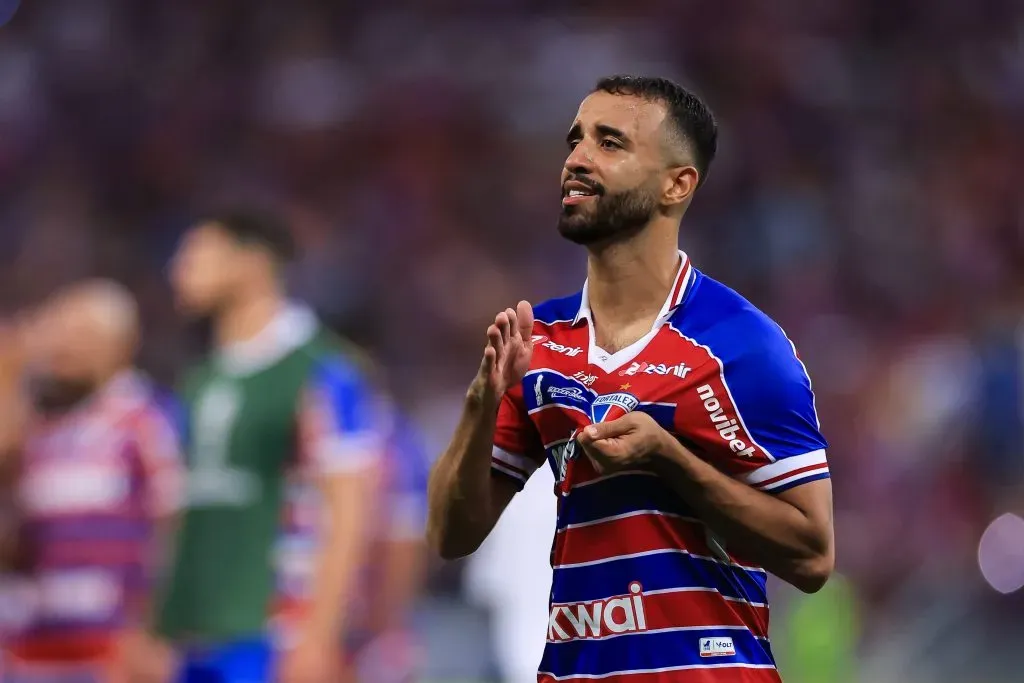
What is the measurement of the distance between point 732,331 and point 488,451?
0.55m

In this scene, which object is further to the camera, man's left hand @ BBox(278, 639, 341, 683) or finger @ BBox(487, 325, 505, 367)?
man's left hand @ BBox(278, 639, 341, 683)

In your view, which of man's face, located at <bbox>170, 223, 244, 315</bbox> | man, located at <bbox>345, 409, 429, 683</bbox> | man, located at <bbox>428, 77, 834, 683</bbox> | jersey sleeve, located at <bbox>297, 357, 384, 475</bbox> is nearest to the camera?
man, located at <bbox>428, 77, 834, 683</bbox>

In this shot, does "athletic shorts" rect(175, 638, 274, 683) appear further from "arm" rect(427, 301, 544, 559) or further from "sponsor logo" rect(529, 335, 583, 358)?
"sponsor logo" rect(529, 335, 583, 358)

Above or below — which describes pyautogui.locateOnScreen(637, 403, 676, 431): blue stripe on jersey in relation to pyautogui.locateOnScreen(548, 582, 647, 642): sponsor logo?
above

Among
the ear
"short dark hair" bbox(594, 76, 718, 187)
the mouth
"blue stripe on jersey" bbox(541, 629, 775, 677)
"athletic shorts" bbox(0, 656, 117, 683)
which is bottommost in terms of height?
"athletic shorts" bbox(0, 656, 117, 683)

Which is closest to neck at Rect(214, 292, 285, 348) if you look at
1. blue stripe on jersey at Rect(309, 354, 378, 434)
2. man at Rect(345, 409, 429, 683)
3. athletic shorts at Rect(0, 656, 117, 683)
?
blue stripe on jersey at Rect(309, 354, 378, 434)

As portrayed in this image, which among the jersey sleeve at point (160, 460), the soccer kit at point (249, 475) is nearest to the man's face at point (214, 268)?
the soccer kit at point (249, 475)

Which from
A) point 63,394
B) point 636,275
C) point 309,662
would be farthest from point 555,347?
point 63,394

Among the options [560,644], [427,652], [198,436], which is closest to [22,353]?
[198,436]

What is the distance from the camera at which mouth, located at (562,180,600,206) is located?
124 inches

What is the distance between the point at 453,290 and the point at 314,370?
23.7 ft

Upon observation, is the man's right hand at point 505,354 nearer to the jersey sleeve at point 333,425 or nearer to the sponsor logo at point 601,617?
the sponsor logo at point 601,617

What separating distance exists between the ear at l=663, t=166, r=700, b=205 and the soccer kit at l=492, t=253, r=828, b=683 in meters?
0.28

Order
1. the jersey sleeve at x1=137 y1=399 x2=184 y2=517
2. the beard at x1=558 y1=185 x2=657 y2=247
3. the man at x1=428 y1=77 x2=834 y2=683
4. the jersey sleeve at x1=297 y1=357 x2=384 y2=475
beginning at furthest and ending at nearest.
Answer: the jersey sleeve at x1=137 y1=399 x2=184 y2=517, the jersey sleeve at x1=297 y1=357 x2=384 y2=475, the beard at x1=558 y1=185 x2=657 y2=247, the man at x1=428 y1=77 x2=834 y2=683
